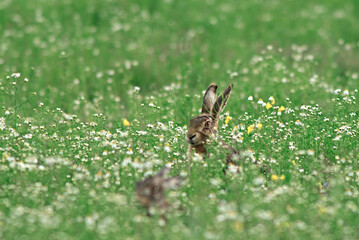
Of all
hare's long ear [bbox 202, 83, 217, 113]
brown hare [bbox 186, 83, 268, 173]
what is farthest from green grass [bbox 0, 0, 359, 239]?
hare's long ear [bbox 202, 83, 217, 113]

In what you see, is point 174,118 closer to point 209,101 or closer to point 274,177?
point 209,101

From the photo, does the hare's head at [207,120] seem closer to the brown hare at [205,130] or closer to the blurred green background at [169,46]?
→ the brown hare at [205,130]

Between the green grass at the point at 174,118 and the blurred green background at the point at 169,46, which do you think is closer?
the green grass at the point at 174,118

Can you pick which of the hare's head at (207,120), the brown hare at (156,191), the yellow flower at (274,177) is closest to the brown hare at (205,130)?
the hare's head at (207,120)

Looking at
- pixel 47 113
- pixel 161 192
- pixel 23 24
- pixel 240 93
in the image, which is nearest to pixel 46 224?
pixel 161 192

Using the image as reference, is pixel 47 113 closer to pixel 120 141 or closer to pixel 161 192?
pixel 120 141
